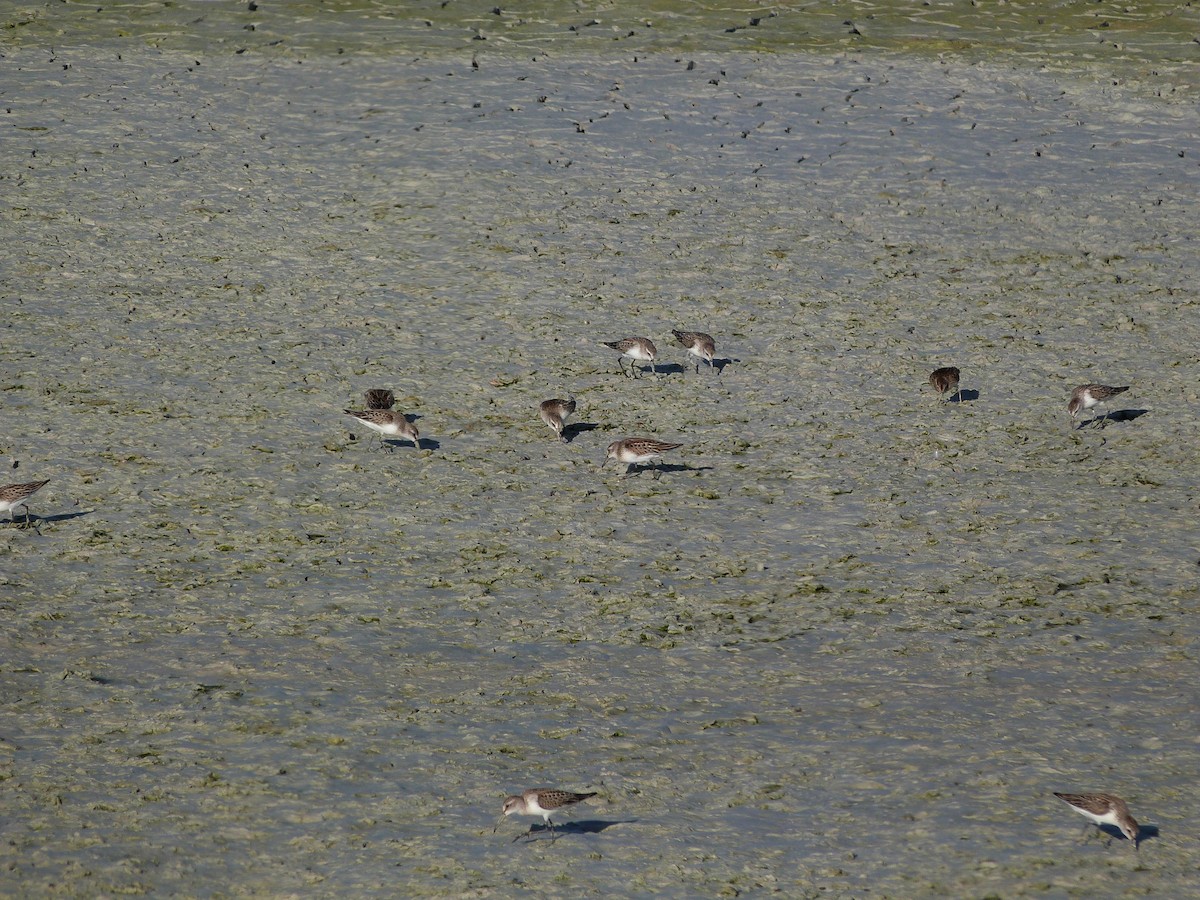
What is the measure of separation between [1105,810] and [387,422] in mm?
7762

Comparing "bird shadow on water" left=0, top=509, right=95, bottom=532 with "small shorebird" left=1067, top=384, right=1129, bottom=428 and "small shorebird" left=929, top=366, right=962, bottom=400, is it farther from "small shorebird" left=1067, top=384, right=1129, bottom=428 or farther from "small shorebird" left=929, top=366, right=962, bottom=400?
"small shorebird" left=1067, top=384, right=1129, bottom=428

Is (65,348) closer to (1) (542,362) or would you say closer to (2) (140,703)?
(1) (542,362)

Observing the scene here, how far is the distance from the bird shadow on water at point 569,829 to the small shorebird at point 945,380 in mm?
7514

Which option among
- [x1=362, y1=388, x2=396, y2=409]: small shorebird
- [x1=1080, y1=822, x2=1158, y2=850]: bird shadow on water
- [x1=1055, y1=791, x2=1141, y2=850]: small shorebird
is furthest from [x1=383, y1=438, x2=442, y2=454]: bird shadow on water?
[x1=1080, y1=822, x2=1158, y2=850]: bird shadow on water

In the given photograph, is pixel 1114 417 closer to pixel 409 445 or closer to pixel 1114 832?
pixel 1114 832

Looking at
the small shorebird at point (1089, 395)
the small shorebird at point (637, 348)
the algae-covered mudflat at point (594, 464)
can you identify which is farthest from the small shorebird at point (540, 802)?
the small shorebird at point (1089, 395)

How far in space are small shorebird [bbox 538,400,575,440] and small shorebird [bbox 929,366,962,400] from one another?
3.83 metres

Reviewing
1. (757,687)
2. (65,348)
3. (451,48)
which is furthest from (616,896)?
(451,48)

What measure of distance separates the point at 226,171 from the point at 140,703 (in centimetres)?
1223

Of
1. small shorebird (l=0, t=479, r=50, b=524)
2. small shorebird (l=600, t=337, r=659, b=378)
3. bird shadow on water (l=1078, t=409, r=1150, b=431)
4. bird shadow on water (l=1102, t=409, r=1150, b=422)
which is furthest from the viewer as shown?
small shorebird (l=600, t=337, r=659, b=378)

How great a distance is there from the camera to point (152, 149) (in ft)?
71.9

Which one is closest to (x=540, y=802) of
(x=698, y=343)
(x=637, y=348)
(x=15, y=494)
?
(x=15, y=494)

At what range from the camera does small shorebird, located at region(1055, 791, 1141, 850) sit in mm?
9133

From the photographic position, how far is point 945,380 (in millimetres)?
15625
